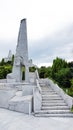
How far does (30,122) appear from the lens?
6.17 m

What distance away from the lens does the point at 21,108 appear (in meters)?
7.48

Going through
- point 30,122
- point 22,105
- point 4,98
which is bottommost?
point 30,122

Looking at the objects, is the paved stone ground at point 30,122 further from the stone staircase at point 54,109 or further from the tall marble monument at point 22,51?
the tall marble monument at point 22,51

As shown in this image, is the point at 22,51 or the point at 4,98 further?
the point at 22,51

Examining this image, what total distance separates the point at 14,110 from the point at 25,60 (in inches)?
485

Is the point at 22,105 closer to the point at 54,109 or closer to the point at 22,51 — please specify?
the point at 54,109

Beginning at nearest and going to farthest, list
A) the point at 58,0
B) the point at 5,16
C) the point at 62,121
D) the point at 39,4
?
1. the point at 62,121
2. the point at 58,0
3. the point at 39,4
4. the point at 5,16

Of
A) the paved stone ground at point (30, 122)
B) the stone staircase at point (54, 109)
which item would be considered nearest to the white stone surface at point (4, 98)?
the paved stone ground at point (30, 122)

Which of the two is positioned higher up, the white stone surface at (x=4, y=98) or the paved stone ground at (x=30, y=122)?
the white stone surface at (x=4, y=98)

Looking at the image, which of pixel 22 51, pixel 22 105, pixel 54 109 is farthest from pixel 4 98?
pixel 22 51

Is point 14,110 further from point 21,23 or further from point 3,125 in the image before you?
point 21,23

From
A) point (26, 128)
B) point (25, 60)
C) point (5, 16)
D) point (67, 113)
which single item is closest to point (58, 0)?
point (5, 16)

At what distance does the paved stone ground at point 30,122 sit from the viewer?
18.3ft

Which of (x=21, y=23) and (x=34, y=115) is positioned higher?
(x=21, y=23)
